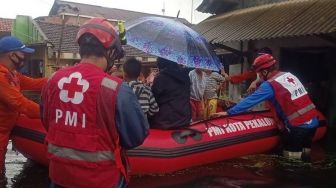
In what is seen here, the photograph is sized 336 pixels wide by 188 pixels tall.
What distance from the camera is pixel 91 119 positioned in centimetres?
214

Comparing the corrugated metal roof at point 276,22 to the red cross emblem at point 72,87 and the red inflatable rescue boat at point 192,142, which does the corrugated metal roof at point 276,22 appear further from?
the red cross emblem at point 72,87

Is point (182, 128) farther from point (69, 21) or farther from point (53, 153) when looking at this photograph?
point (69, 21)

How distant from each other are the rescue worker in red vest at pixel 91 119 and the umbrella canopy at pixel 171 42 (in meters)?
2.66

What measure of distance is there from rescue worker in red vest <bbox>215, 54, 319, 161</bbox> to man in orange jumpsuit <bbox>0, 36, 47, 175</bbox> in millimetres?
3329

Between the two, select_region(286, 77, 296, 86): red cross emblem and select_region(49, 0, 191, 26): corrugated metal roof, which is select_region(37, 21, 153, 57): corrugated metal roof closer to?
select_region(49, 0, 191, 26): corrugated metal roof

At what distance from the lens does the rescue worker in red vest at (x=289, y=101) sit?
6004mm

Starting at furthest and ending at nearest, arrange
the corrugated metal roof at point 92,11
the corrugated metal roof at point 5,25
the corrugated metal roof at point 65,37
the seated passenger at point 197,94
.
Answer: the corrugated metal roof at point 92,11
the corrugated metal roof at point 5,25
the corrugated metal roof at point 65,37
the seated passenger at point 197,94

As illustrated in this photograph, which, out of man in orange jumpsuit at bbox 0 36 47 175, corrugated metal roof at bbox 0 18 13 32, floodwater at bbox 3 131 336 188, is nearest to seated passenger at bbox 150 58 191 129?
floodwater at bbox 3 131 336 188

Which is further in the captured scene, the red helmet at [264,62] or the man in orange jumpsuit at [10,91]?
the red helmet at [264,62]

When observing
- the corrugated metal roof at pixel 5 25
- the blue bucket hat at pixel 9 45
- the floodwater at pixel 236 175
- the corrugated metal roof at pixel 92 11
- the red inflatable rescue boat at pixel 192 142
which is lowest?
the floodwater at pixel 236 175

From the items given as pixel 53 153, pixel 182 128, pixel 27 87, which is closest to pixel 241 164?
pixel 182 128

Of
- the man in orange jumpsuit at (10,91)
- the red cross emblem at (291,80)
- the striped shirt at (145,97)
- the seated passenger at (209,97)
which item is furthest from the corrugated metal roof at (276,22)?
the man in orange jumpsuit at (10,91)

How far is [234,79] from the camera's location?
8.52m

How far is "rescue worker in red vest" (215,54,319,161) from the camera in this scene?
6004mm
